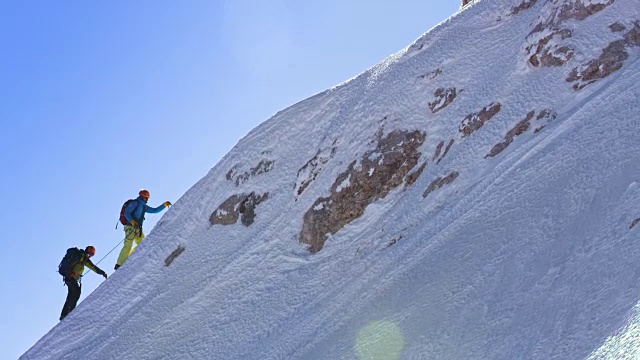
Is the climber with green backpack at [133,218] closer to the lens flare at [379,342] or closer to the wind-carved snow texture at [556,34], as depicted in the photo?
the wind-carved snow texture at [556,34]

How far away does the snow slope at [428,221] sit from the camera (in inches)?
278

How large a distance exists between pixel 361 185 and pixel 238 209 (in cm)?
319

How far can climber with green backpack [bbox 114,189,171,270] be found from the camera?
17.5m

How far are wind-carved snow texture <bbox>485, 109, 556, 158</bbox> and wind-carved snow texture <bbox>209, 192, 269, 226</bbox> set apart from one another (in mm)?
5181

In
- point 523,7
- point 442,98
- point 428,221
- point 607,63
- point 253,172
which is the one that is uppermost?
point 253,172

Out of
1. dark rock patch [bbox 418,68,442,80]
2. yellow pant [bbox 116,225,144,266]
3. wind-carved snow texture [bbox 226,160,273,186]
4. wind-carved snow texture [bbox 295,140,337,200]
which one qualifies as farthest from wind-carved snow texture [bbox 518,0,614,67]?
yellow pant [bbox 116,225,144,266]

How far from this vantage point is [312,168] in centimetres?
1448

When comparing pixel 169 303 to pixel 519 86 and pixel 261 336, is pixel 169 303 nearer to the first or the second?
pixel 261 336

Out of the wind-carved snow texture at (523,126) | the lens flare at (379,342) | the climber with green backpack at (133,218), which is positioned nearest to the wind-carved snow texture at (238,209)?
the climber with green backpack at (133,218)

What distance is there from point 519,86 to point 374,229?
399 centimetres

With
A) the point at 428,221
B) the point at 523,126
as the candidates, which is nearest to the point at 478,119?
the point at 523,126

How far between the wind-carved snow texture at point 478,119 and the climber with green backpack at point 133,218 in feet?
26.7

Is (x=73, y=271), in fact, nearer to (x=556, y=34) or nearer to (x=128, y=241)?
(x=128, y=241)

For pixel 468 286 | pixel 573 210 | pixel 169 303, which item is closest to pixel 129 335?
pixel 169 303
